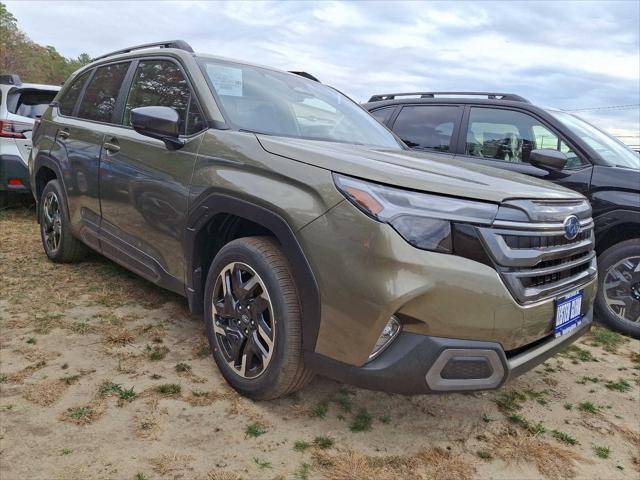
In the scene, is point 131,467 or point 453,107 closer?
point 131,467

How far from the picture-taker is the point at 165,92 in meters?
3.08

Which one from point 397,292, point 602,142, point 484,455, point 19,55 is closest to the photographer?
point 397,292

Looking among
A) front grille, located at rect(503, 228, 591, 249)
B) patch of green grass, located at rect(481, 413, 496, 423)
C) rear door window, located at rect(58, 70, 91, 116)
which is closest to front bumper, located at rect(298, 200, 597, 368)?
front grille, located at rect(503, 228, 591, 249)

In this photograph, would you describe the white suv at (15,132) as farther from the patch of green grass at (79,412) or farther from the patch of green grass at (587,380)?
the patch of green grass at (587,380)

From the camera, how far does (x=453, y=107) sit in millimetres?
4863

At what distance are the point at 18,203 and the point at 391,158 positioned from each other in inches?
266

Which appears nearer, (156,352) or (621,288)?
(156,352)

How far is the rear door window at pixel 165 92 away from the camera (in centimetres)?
280

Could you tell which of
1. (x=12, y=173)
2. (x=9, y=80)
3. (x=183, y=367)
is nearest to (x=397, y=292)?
(x=183, y=367)

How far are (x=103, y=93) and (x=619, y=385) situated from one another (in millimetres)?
4030

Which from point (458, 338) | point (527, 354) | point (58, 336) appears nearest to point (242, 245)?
point (458, 338)

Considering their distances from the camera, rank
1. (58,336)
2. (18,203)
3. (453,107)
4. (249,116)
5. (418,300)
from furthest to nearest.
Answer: (18,203), (453,107), (58,336), (249,116), (418,300)

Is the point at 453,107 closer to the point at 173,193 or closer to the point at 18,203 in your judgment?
the point at 173,193

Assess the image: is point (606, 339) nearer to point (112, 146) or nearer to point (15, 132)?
point (112, 146)
